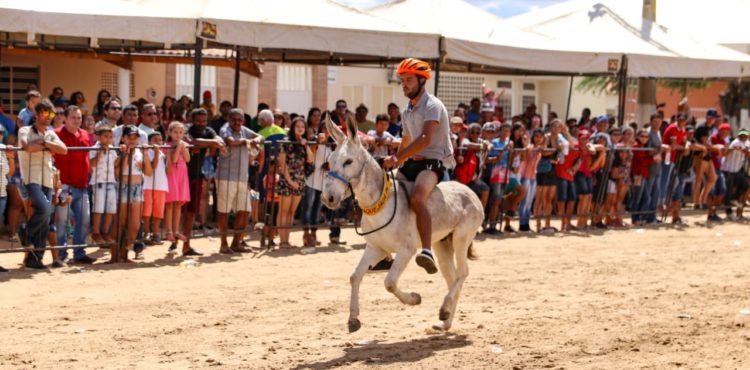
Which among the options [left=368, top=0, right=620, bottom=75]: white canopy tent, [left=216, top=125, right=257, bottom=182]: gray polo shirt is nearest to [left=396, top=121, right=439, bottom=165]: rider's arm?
[left=216, top=125, right=257, bottom=182]: gray polo shirt

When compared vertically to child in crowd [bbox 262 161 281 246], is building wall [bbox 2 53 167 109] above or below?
above

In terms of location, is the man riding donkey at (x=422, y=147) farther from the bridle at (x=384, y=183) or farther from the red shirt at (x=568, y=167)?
the red shirt at (x=568, y=167)

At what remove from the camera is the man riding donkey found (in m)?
9.37

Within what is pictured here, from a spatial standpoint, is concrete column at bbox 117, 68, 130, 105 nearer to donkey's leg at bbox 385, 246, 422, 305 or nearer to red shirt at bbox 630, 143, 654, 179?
red shirt at bbox 630, 143, 654, 179

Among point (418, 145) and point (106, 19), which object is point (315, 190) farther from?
point (418, 145)

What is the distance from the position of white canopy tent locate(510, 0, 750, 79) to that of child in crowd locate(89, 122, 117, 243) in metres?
10.1

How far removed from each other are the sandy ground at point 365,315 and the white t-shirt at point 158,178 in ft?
3.27

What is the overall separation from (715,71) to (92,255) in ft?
46.7

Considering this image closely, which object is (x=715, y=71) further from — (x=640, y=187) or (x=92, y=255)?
(x=92, y=255)

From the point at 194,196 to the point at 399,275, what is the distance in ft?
20.0

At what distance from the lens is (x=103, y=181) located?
43.3 feet

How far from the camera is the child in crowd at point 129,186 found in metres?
13.3

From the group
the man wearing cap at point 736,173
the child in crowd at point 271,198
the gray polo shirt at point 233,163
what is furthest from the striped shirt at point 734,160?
the gray polo shirt at point 233,163

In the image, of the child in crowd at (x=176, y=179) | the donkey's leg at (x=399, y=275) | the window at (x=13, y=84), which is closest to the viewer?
the donkey's leg at (x=399, y=275)
